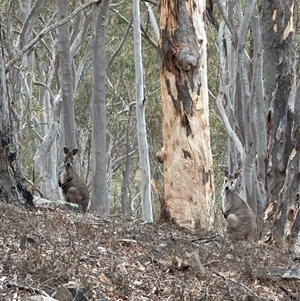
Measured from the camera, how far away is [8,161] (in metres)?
7.17

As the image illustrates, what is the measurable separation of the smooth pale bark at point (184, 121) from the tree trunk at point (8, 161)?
271 cm

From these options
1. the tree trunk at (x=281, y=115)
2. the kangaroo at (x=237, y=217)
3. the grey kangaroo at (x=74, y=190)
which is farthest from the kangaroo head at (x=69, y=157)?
the tree trunk at (x=281, y=115)

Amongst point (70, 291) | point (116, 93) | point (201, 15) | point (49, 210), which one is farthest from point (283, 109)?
point (116, 93)

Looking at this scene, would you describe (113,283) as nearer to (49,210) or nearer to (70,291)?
(70,291)

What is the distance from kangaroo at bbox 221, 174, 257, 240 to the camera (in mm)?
9805

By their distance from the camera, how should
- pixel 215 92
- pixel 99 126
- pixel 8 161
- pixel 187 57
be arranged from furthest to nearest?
pixel 215 92 < pixel 99 126 < pixel 187 57 < pixel 8 161

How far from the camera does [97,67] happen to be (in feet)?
47.8

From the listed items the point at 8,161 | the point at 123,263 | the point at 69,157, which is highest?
the point at 8,161

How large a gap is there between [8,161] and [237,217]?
420 cm

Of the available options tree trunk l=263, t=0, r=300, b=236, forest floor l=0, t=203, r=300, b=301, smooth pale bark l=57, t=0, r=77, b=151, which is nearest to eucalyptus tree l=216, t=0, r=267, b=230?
tree trunk l=263, t=0, r=300, b=236

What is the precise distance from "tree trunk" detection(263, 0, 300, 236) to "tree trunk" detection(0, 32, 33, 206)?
148 inches

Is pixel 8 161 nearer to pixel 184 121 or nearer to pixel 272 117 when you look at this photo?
pixel 184 121

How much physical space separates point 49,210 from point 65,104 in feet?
23.1

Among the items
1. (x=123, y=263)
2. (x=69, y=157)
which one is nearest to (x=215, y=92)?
(x=69, y=157)
